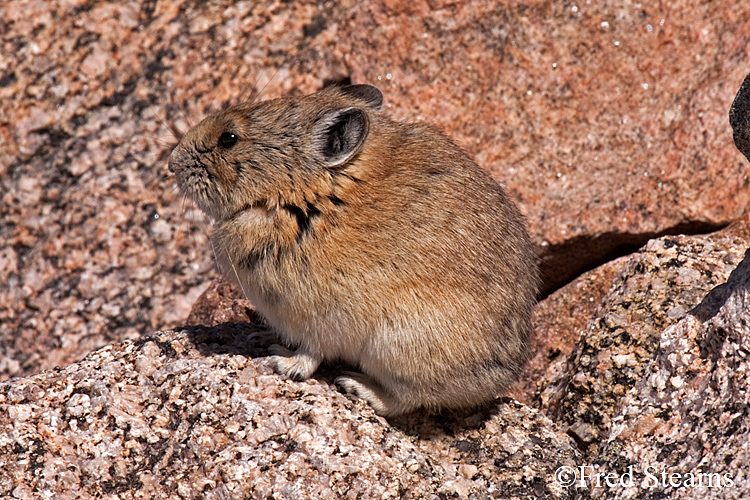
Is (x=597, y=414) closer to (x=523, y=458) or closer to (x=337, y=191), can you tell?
(x=523, y=458)

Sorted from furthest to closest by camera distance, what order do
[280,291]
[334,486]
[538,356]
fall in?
[538,356] < [280,291] < [334,486]

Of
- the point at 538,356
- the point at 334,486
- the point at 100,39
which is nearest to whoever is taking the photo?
the point at 334,486

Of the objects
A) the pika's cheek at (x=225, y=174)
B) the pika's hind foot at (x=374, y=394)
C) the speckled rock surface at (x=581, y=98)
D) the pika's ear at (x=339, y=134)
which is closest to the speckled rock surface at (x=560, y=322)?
the speckled rock surface at (x=581, y=98)

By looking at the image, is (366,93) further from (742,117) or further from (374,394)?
(742,117)

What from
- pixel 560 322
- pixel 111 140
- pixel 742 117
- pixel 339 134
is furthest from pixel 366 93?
pixel 111 140

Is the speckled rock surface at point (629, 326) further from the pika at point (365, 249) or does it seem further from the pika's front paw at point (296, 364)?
the pika's front paw at point (296, 364)

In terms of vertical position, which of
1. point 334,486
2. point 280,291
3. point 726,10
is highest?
point 726,10

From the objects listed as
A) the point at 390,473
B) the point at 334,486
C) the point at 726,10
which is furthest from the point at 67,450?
the point at 726,10
